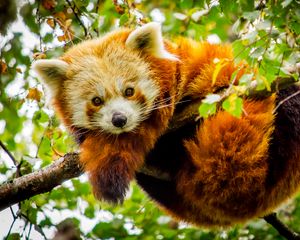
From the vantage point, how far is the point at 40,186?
523cm

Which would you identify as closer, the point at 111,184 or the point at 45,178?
the point at 111,184

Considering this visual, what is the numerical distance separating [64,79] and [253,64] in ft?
8.07

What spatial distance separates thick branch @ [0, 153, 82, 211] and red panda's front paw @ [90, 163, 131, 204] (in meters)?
0.23

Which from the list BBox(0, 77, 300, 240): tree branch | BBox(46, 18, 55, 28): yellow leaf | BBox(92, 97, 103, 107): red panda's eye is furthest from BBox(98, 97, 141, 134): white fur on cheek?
BBox(46, 18, 55, 28): yellow leaf

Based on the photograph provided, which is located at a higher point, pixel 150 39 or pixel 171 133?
pixel 150 39

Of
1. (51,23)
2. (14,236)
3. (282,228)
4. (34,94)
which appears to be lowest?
(282,228)

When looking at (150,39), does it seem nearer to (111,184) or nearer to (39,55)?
(39,55)

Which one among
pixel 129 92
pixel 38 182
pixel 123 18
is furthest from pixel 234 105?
pixel 123 18

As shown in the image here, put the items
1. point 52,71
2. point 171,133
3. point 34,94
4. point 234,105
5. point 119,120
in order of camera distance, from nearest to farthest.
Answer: point 234,105, point 119,120, point 171,133, point 52,71, point 34,94

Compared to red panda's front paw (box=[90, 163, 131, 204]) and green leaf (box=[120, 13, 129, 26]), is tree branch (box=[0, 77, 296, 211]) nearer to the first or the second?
red panda's front paw (box=[90, 163, 131, 204])

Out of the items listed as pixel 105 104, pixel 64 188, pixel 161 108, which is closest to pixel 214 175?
pixel 161 108

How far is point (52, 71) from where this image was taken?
19.3 ft

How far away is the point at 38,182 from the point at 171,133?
1420mm

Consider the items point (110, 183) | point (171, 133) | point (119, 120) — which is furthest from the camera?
point (171, 133)
